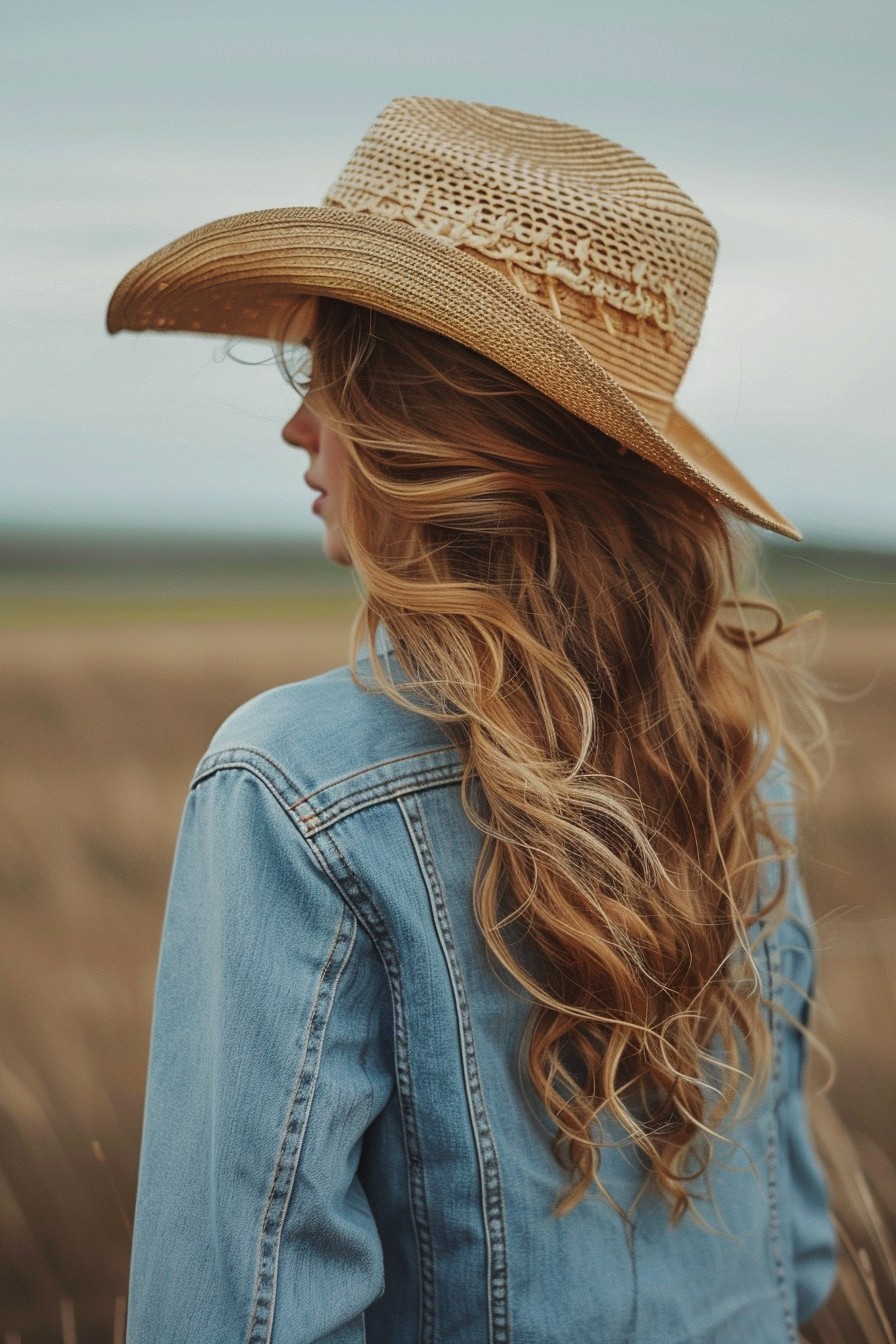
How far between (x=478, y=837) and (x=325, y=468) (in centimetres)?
44

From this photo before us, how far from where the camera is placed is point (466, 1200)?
3.20 ft

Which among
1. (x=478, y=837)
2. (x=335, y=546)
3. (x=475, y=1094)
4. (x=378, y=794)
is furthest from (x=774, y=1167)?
(x=335, y=546)

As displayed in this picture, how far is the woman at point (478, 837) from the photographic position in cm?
90

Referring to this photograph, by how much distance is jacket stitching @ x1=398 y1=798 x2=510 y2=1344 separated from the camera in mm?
A: 955

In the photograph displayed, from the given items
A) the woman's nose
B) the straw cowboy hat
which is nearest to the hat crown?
the straw cowboy hat

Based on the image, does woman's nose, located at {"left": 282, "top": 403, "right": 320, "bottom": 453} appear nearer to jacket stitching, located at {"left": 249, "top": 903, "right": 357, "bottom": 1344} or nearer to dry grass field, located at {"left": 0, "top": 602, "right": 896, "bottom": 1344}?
jacket stitching, located at {"left": 249, "top": 903, "right": 357, "bottom": 1344}

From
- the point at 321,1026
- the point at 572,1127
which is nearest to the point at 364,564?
the point at 321,1026

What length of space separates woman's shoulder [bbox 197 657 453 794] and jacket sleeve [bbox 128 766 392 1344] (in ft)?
0.09

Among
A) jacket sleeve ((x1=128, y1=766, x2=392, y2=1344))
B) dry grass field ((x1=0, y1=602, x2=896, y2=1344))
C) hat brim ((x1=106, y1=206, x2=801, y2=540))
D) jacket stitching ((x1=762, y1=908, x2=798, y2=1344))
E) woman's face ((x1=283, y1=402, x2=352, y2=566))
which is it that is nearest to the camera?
jacket sleeve ((x1=128, y1=766, x2=392, y2=1344))

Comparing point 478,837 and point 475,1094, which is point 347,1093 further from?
point 478,837

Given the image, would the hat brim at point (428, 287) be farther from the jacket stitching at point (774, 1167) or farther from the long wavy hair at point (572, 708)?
the jacket stitching at point (774, 1167)

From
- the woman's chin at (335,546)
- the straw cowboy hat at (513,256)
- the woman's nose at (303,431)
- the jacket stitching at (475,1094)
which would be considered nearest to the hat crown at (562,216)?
the straw cowboy hat at (513,256)

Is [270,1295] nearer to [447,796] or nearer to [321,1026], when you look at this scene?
[321,1026]

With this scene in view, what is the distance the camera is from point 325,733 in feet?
3.10
